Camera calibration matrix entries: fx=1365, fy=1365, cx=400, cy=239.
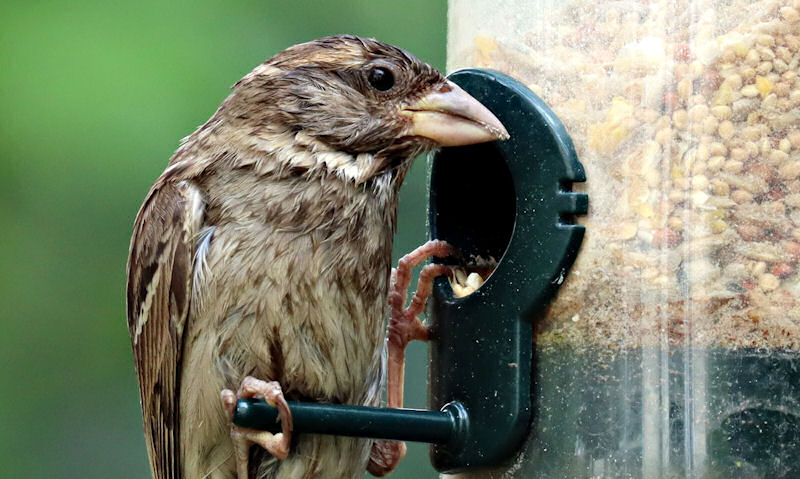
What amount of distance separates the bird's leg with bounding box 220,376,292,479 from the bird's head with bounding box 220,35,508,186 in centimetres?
58

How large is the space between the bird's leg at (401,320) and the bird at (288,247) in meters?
0.12

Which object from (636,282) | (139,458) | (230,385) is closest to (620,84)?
(636,282)

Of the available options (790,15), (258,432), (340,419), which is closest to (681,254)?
(790,15)

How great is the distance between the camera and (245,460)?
11.7 feet

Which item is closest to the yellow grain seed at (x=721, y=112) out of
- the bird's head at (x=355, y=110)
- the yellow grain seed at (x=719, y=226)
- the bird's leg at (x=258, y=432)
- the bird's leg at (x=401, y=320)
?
the yellow grain seed at (x=719, y=226)

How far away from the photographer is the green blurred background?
5.66 meters

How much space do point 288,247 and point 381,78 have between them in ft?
1.74

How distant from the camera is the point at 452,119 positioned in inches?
137

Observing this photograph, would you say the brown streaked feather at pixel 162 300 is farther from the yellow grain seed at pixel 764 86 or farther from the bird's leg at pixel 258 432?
the yellow grain seed at pixel 764 86

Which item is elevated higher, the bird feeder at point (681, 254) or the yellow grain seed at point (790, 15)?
the yellow grain seed at point (790, 15)

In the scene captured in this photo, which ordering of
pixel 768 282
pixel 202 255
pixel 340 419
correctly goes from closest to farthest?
pixel 768 282 < pixel 340 419 < pixel 202 255

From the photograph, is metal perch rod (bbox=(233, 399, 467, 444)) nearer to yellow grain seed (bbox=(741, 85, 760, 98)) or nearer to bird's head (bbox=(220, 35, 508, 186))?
bird's head (bbox=(220, 35, 508, 186))

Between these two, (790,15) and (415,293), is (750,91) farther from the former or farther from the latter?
(415,293)

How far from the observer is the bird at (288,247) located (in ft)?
11.4
